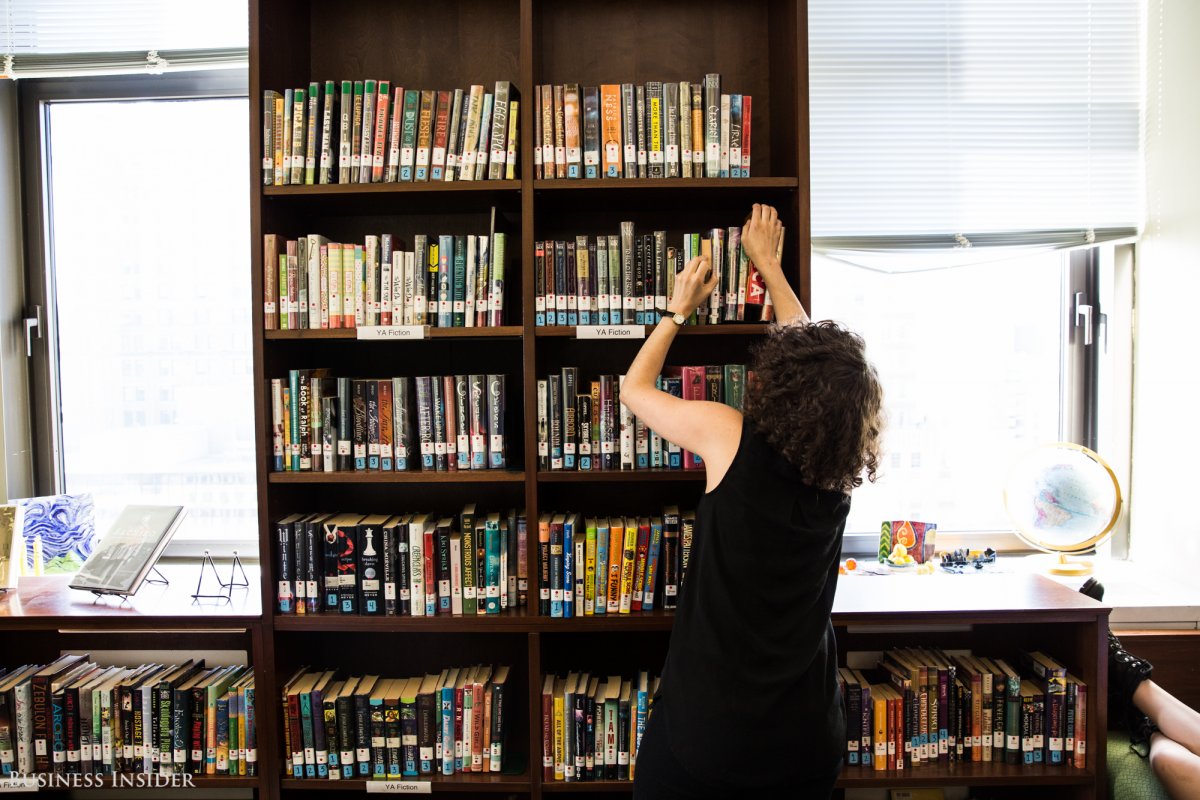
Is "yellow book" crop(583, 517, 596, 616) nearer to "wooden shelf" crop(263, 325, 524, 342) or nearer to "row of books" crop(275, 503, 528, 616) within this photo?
"row of books" crop(275, 503, 528, 616)

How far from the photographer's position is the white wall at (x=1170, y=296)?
8.21 ft

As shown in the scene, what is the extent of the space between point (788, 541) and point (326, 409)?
1243 millimetres

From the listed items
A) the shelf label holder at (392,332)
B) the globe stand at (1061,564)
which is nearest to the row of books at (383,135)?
the shelf label holder at (392,332)

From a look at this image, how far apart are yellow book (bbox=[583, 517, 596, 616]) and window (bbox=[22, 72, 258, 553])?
142 cm

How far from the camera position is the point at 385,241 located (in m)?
1.96

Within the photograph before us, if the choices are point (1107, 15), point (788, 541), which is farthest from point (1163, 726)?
point (1107, 15)

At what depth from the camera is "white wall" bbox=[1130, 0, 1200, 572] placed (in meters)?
2.50

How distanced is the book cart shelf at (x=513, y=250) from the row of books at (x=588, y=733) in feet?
0.33

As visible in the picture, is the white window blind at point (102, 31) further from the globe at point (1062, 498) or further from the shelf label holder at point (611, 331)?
the globe at point (1062, 498)

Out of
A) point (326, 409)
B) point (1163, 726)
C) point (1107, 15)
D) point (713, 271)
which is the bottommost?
point (1163, 726)

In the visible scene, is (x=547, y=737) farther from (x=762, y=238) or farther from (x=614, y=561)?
(x=762, y=238)

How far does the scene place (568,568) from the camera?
1951 mm

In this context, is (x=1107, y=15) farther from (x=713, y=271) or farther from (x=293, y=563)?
(x=293, y=563)

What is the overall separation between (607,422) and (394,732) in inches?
38.9
